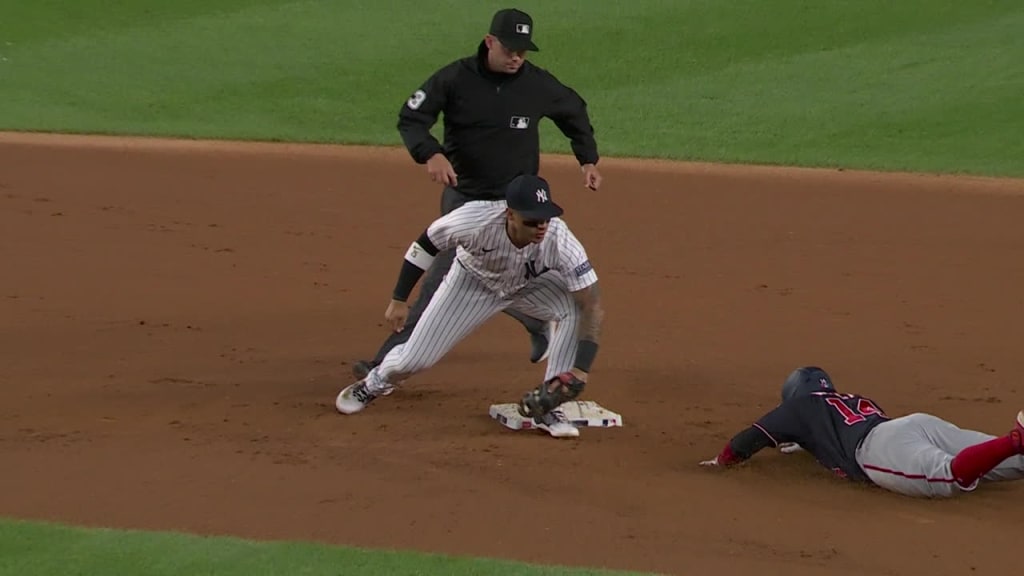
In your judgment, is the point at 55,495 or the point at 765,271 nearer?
the point at 55,495

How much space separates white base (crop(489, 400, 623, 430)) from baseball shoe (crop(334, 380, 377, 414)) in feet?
2.10

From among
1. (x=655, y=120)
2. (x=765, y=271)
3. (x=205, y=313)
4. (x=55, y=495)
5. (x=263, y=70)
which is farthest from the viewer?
(x=263, y=70)

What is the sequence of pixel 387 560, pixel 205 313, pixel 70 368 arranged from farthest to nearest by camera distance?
pixel 205 313, pixel 70 368, pixel 387 560

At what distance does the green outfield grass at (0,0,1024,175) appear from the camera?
626 inches

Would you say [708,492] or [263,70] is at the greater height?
[263,70]

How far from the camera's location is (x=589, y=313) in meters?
7.20

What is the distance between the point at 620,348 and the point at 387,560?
3.74 meters

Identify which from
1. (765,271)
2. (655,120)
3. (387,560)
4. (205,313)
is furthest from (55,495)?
(655,120)

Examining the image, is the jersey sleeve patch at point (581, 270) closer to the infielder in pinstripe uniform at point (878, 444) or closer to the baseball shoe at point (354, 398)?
the infielder in pinstripe uniform at point (878, 444)

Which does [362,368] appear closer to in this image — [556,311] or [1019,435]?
[556,311]

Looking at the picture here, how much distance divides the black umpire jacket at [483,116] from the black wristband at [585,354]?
3.92 ft

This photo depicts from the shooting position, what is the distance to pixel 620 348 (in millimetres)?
9141

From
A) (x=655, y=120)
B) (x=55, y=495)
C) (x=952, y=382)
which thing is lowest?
(x=55, y=495)

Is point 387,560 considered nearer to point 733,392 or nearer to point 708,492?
point 708,492
